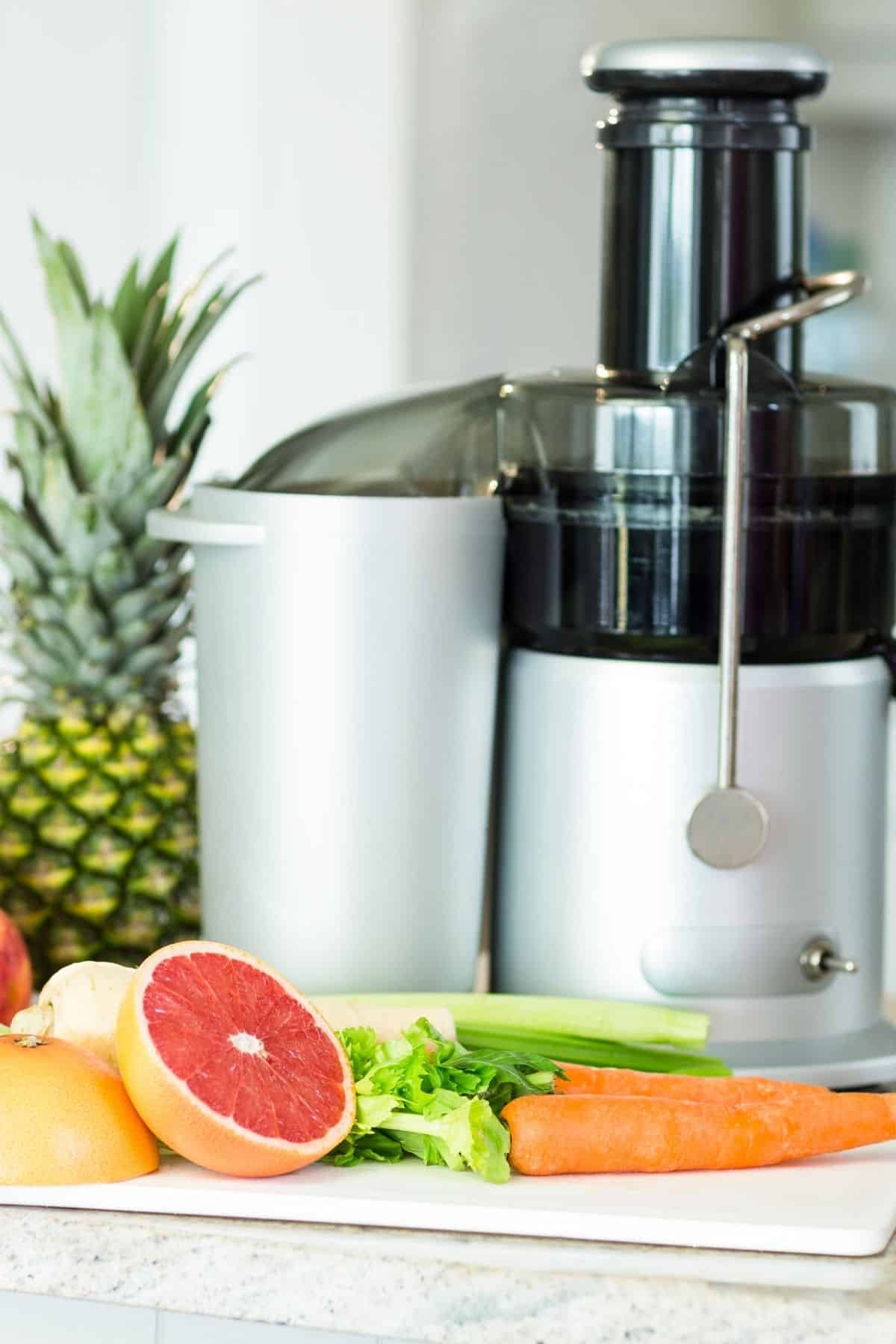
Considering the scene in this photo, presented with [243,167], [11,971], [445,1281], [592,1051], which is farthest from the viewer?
[243,167]

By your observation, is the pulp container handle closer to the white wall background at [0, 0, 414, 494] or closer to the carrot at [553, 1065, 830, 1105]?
the carrot at [553, 1065, 830, 1105]

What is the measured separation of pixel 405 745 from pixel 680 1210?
1.23 ft

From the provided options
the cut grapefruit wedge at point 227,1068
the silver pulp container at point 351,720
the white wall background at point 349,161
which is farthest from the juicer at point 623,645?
the white wall background at point 349,161

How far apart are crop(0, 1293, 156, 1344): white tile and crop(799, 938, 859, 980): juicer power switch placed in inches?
17.3

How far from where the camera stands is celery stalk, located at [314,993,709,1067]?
39.3 inches

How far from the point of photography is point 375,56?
294cm

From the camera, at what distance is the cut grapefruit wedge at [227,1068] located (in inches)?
30.8

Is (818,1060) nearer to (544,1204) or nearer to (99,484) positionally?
(544,1204)

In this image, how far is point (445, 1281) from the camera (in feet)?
2.39

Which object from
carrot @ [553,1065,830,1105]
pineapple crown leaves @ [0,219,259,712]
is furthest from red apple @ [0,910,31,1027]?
carrot @ [553,1065,830,1105]

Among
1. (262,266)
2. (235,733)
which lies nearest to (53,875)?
(235,733)

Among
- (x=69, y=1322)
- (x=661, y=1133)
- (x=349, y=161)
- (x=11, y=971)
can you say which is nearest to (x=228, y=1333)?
(x=69, y=1322)

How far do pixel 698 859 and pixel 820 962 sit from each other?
10cm

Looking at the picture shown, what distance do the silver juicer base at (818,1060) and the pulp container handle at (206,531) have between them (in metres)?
0.40
